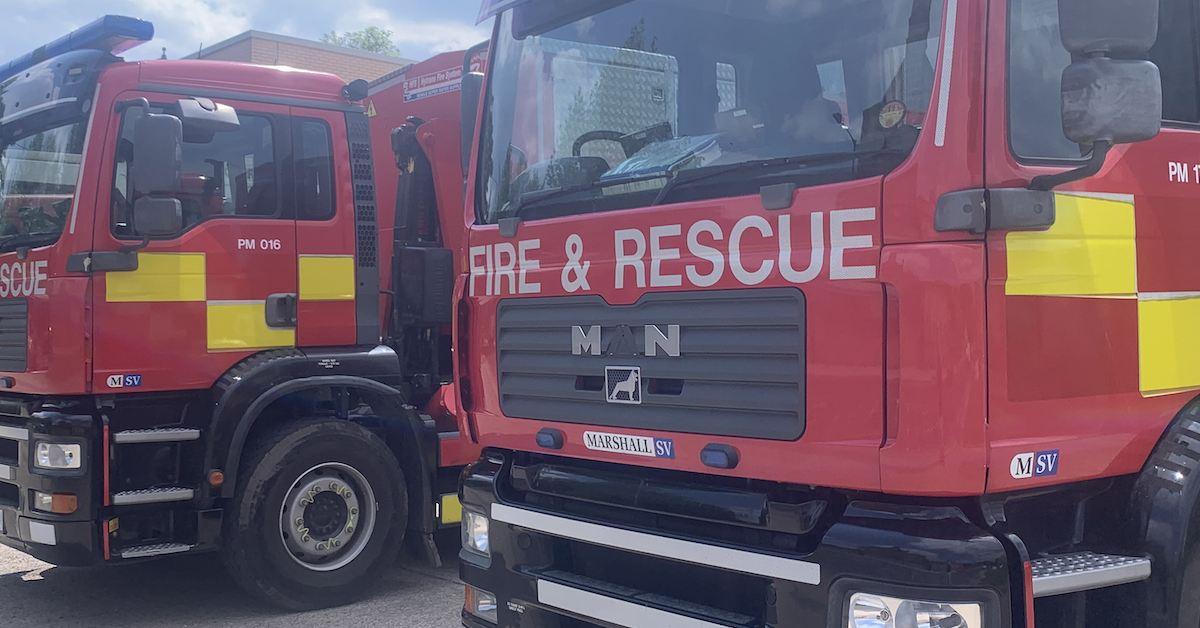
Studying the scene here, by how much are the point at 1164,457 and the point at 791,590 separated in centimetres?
114

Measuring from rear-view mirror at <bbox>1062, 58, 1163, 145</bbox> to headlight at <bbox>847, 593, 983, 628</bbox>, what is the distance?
114 cm

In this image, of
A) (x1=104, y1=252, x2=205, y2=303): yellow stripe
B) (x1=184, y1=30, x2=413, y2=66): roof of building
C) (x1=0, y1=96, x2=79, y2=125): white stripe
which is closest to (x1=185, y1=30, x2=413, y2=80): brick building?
(x1=184, y1=30, x2=413, y2=66): roof of building

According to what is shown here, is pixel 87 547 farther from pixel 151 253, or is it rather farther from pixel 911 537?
pixel 911 537

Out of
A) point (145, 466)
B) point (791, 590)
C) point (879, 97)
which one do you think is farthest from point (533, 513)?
point (145, 466)

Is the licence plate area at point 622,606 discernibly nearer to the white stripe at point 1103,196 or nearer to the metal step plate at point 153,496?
the white stripe at point 1103,196

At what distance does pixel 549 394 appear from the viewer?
361 centimetres

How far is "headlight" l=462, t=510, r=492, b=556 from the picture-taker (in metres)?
3.75

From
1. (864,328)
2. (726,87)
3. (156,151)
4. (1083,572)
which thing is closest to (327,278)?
(156,151)

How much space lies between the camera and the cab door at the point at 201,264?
5.39m

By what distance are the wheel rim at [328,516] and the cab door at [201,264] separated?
2.47ft

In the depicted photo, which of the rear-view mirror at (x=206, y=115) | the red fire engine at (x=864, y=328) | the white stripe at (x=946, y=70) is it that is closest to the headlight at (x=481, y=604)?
the red fire engine at (x=864, y=328)

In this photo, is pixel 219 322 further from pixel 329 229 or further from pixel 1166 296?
pixel 1166 296

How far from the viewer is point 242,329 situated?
5.75 meters

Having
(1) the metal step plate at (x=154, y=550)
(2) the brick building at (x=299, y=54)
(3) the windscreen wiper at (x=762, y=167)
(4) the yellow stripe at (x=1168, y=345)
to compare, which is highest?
(2) the brick building at (x=299, y=54)
